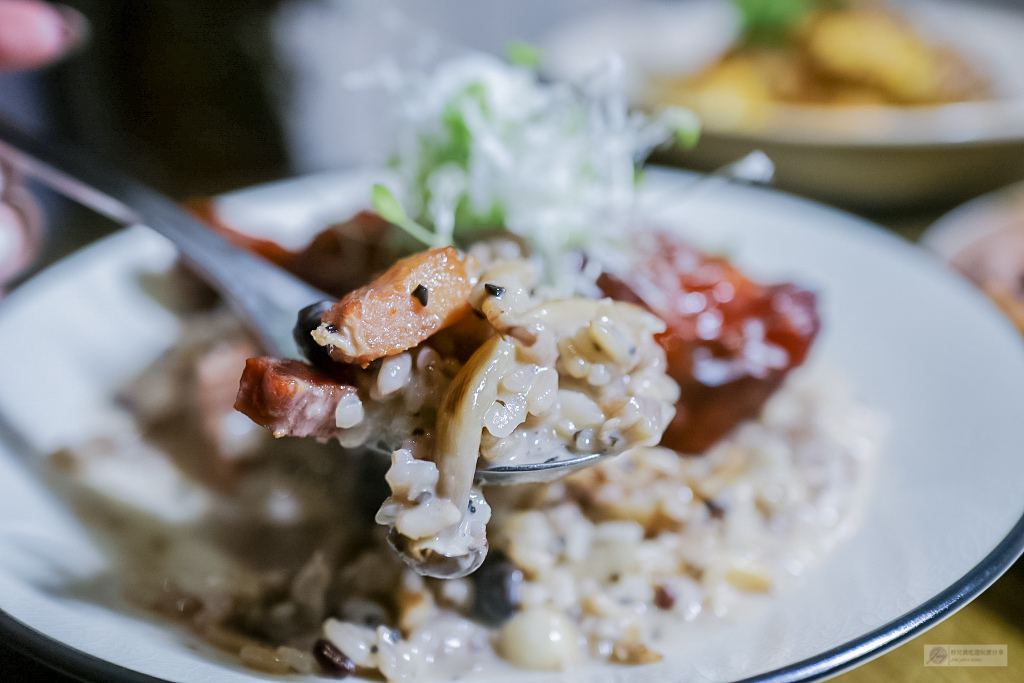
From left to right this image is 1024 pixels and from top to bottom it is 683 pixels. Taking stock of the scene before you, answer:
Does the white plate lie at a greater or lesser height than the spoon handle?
lesser

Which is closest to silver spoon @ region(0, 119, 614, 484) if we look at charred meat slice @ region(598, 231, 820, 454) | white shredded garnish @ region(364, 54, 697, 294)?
white shredded garnish @ region(364, 54, 697, 294)

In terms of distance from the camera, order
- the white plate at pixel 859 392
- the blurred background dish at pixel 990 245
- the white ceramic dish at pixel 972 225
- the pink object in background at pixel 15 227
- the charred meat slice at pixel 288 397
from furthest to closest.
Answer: the pink object in background at pixel 15 227
the white ceramic dish at pixel 972 225
the blurred background dish at pixel 990 245
the white plate at pixel 859 392
the charred meat slice at pixel 288 397

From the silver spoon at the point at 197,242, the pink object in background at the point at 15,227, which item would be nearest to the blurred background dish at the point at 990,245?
the silver spoon at the point at 197,242

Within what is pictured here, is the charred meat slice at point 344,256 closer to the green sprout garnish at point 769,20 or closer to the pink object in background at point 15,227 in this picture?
the pink object in background at point 15,227

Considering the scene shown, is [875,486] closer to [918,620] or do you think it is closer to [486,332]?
[918,620]

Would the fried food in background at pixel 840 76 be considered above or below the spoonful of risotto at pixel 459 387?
below

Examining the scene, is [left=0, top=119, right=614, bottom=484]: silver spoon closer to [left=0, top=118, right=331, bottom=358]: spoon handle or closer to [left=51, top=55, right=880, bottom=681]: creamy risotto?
[left=0, top=118, right=331, bottom=358]: spoon handle
